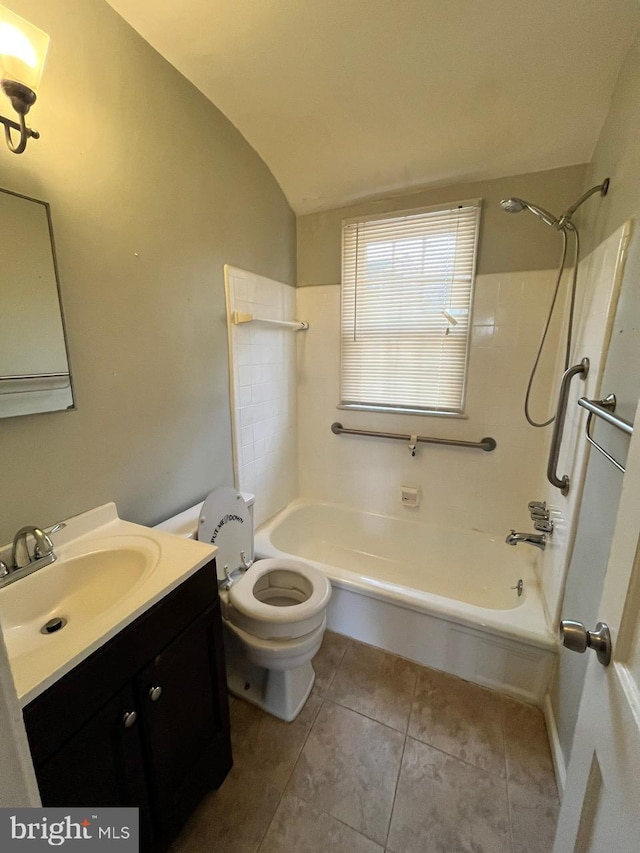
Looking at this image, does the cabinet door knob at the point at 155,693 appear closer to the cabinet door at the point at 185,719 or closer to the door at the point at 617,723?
the cabinet door at the point at 185,719

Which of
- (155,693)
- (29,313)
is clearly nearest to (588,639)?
(155,693)

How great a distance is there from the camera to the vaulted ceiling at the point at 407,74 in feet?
3.72

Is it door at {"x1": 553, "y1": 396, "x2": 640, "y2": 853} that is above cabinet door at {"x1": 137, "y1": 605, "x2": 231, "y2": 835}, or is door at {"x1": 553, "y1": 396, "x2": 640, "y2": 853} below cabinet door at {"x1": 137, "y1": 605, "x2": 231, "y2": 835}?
above

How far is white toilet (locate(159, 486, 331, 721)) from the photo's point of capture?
1311 millimetres

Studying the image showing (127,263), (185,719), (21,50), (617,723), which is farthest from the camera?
(127,263)

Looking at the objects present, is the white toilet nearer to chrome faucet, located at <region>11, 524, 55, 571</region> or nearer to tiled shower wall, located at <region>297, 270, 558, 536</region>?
chrome faucet, located at <region>11, 524, 55, 571</region>

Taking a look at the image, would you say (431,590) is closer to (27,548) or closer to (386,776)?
(386,776)

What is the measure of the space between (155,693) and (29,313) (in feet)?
3.47

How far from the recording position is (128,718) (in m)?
0.82

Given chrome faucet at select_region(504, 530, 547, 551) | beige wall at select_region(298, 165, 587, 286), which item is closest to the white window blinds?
beige wall at select_region(298, 165, 587, 286)

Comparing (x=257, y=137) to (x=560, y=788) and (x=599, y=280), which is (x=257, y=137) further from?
(x=560, y=788)

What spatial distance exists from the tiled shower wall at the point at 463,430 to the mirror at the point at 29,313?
4.88 ft

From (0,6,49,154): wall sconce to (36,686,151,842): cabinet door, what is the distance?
1334mm

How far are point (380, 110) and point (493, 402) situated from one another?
147cm
